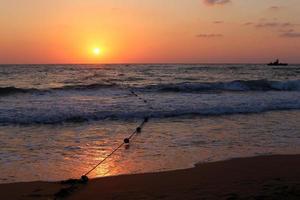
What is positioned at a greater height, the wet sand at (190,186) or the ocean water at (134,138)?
the wet sand at (190,186)

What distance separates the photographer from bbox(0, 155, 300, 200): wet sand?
19.1 ft

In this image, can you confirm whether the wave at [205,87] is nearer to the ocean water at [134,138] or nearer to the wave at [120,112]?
the ocean water at [134,138]

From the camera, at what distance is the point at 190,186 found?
6.53m

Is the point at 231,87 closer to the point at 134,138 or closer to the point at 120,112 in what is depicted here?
the point at 120,112

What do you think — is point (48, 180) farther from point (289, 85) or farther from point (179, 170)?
point (289, 85)

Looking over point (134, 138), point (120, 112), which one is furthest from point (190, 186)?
point (120, 112)

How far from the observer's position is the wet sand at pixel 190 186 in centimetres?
584

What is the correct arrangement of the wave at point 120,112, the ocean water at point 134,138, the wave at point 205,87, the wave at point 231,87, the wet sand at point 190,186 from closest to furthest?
1. the wet sand at point 190,186
2. the ocean water at point 134,138
3. the wave at point 120,112
4. the wave at point 205,87
5. the wave at point 231,87

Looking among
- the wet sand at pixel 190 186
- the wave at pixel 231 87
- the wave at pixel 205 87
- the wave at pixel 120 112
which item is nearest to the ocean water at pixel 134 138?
the wave at pixel 120 112

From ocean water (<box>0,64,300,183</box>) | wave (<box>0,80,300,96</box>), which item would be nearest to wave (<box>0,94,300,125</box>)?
ocean water (<box>0,64,300,183</box>)

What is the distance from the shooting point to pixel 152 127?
42.6ft

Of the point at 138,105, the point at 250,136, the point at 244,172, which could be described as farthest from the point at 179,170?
the point at 138,105

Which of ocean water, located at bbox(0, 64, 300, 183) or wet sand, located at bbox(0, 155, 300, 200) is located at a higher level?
wet sand, located at bbox(0, 155, 300, 200)

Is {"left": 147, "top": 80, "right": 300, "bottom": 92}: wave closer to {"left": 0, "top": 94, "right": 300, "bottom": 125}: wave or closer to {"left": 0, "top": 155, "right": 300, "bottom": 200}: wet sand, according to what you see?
{"left": 0, "top": 94, "right": 300, "bottom": 125}: wave
